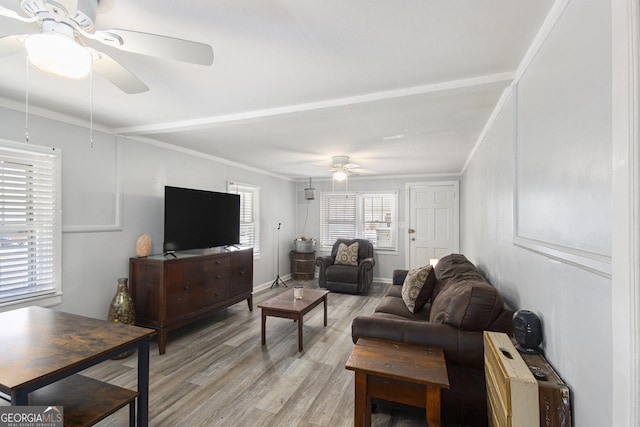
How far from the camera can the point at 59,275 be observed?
274 cm

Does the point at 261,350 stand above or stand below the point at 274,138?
below

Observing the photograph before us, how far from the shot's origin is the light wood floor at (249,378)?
207 cm

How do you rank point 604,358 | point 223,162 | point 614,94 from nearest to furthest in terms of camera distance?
point 614,94, point 604,358, point 223,162

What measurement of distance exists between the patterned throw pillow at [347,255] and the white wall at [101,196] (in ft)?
10.0

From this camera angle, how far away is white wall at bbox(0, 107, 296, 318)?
110 inches

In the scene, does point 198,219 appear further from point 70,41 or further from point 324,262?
point 70,41

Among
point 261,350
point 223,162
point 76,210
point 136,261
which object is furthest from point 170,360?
point 223,162

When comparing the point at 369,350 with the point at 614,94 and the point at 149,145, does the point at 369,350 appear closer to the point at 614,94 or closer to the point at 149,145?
the point at 614,94

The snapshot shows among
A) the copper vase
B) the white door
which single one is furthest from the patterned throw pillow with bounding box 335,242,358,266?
the copper vase

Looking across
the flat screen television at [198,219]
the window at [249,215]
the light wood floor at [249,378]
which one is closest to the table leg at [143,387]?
the light wood floor at [249,378]

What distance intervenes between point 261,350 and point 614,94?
10.7 feet

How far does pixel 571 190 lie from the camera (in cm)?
113

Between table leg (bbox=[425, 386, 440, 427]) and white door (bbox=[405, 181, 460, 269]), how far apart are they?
183 inches

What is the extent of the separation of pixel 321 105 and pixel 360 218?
438 centimetres
